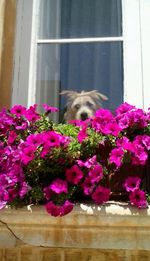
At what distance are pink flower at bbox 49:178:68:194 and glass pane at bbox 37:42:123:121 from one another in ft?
2.89

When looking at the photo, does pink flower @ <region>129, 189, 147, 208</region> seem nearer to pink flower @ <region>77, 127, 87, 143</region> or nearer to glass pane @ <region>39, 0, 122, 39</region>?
pink flower @ <region>77, 127, 87, 143</region>

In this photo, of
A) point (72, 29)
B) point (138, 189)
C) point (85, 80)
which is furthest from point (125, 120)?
point (72, 29)

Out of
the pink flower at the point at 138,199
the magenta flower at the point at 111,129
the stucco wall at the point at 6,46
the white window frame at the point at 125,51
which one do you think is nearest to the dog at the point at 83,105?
the white window frame at the point at 125,51

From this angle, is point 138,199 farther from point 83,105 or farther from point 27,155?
point 83,105

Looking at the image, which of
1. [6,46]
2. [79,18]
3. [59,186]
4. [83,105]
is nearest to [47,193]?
[59,186]

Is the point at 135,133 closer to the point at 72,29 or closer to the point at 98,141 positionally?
the point at 98,141

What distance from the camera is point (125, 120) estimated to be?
2656 mm

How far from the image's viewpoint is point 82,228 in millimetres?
2533

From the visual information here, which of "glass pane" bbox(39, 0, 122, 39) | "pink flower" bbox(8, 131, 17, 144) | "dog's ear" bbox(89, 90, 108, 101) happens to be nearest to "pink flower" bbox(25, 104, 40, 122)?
"pink flower" bbox(8, 131, 17, 144)

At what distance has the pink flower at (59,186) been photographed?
8.00ft

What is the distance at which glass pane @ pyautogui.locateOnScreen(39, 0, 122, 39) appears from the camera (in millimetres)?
3438

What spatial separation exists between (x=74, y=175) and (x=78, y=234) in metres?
0.31

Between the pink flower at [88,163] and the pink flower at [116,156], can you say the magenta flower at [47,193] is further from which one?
the pink flower at [116,156]

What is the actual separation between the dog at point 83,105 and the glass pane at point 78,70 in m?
0.05
